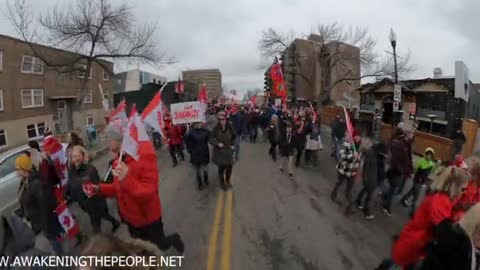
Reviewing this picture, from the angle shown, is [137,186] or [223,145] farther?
[223,145]

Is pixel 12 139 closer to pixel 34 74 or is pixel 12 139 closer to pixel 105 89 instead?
pixel 34 74

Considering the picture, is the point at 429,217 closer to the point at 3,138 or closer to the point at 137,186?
the point at 137,186

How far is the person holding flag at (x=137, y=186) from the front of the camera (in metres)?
4.19

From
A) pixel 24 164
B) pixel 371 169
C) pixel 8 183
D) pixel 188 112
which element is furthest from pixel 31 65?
pixel 371 169

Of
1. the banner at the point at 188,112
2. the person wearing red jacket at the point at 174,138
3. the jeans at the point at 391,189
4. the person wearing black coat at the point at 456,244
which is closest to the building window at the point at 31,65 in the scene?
the person wearing red jacket at the point at 174,138

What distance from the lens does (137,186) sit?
4.17 m

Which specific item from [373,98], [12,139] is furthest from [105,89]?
[373,98]

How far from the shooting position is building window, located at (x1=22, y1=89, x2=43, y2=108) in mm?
28492

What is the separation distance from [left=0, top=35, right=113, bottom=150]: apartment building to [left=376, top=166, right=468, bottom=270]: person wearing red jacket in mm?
20845

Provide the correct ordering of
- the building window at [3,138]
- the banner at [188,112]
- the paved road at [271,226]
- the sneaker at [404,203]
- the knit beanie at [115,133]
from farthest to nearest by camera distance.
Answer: the building window at [3,138]
the banner at [188,112]
the sneaker at [404,203]
the paved road at [271,226]
the knit beanie at [115,133]

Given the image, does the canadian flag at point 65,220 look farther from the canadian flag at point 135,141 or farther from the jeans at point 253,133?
the jeans at point 253,133

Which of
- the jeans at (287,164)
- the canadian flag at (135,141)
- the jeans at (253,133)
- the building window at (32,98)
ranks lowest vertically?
the jeans at (287,164)

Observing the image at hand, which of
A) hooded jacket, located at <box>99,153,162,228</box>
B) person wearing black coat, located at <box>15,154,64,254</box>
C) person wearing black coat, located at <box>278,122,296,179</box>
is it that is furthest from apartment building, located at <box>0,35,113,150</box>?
hooded jacket, located at <box>99,153,162,228</box>

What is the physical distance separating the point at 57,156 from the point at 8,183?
3236mm
